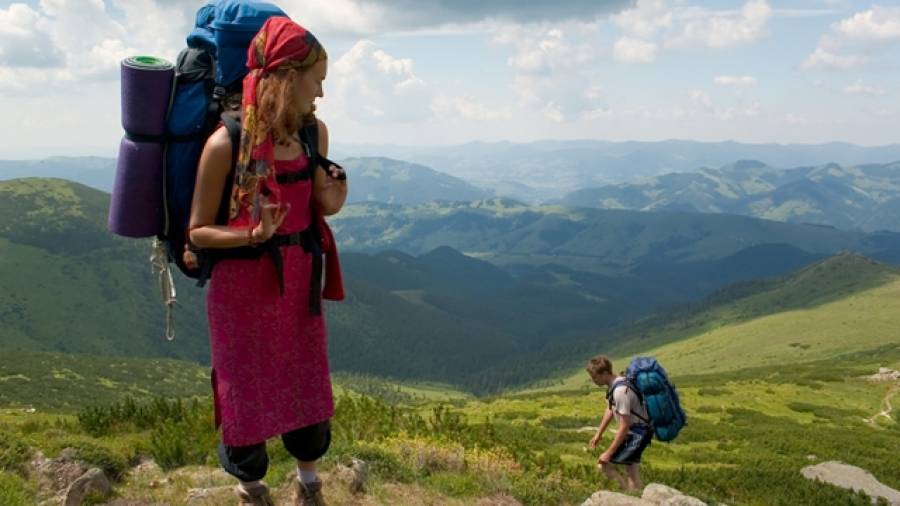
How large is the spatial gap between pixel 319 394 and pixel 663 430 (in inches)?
295

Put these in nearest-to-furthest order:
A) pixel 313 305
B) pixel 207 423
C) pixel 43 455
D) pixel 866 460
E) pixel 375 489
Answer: pixel 313 305 < pixel 375 489 < pixel 43 455 < pixel 207 423 < pixel 866 460

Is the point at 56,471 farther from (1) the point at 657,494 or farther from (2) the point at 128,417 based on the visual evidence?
(1) the point at 657,494

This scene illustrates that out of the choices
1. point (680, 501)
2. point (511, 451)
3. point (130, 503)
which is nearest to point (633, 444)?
point (680, 501)

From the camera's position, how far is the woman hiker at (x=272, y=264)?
4613 mm

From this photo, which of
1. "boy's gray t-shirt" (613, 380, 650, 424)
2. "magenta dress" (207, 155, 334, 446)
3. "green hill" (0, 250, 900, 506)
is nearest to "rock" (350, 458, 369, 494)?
"green hill" (0, 250, 900, 506)

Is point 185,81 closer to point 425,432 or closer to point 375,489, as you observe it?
point 375,489

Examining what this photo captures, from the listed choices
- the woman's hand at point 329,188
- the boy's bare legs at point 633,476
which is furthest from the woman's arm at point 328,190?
the boy's bare legs at point 633,476

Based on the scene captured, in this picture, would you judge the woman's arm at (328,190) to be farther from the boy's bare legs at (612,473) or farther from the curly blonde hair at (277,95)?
the boy's bare legs at (612,473)

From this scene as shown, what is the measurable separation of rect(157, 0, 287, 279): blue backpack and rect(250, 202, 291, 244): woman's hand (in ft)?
1.26

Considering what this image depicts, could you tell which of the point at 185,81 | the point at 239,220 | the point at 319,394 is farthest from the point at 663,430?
the point at 185,81

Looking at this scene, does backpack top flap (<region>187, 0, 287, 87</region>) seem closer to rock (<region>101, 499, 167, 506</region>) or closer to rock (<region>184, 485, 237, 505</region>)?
rock (<region>184, 485, 237, 505</region>)

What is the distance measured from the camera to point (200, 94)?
4805 millimetres

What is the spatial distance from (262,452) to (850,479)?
74.7ft

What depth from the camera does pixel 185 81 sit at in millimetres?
4816
